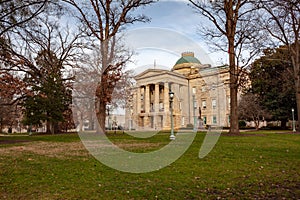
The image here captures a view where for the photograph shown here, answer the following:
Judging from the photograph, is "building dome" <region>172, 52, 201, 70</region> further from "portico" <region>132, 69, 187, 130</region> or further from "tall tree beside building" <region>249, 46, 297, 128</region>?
"portico" <region>132, 69, 187, 130</region>

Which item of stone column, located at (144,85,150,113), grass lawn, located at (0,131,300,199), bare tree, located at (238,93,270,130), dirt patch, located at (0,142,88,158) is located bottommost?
grass lawn, located at (0,131,300,199)

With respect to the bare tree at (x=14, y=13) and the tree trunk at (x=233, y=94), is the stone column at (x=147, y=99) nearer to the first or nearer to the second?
the tree trunk at (x=233, y=94)

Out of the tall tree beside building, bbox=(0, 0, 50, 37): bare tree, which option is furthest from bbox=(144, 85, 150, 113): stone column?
bbox=(0, 0, 50, 37): bare tree

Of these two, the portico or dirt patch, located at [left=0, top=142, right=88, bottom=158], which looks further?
the portico

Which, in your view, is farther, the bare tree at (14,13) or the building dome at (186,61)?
the building dome at (186,61)

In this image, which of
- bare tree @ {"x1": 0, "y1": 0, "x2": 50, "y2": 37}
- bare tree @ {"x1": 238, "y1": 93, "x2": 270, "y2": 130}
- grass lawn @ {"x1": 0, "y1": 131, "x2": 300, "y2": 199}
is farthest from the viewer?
bare tree @ {"x1": 238, "y1": 93, "x2": 270, "y2": 130}

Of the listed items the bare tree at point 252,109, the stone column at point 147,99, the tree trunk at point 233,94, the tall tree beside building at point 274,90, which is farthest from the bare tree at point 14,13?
the stone column at point 147,99

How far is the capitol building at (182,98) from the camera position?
22.1 metres

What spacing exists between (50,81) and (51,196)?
22.4 m

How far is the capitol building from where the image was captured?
22.1 metres

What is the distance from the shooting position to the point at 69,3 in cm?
2073

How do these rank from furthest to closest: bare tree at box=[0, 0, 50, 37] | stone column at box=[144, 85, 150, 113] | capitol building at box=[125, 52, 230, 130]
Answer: stone column at box=[144, 85, 150, 113] < capitol building at box=[125, 52, 230, 130] < bare tree at box=[0, 0, 50, 37]

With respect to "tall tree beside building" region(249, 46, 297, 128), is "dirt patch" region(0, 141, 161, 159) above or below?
below

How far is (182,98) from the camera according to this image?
32.5 meters
